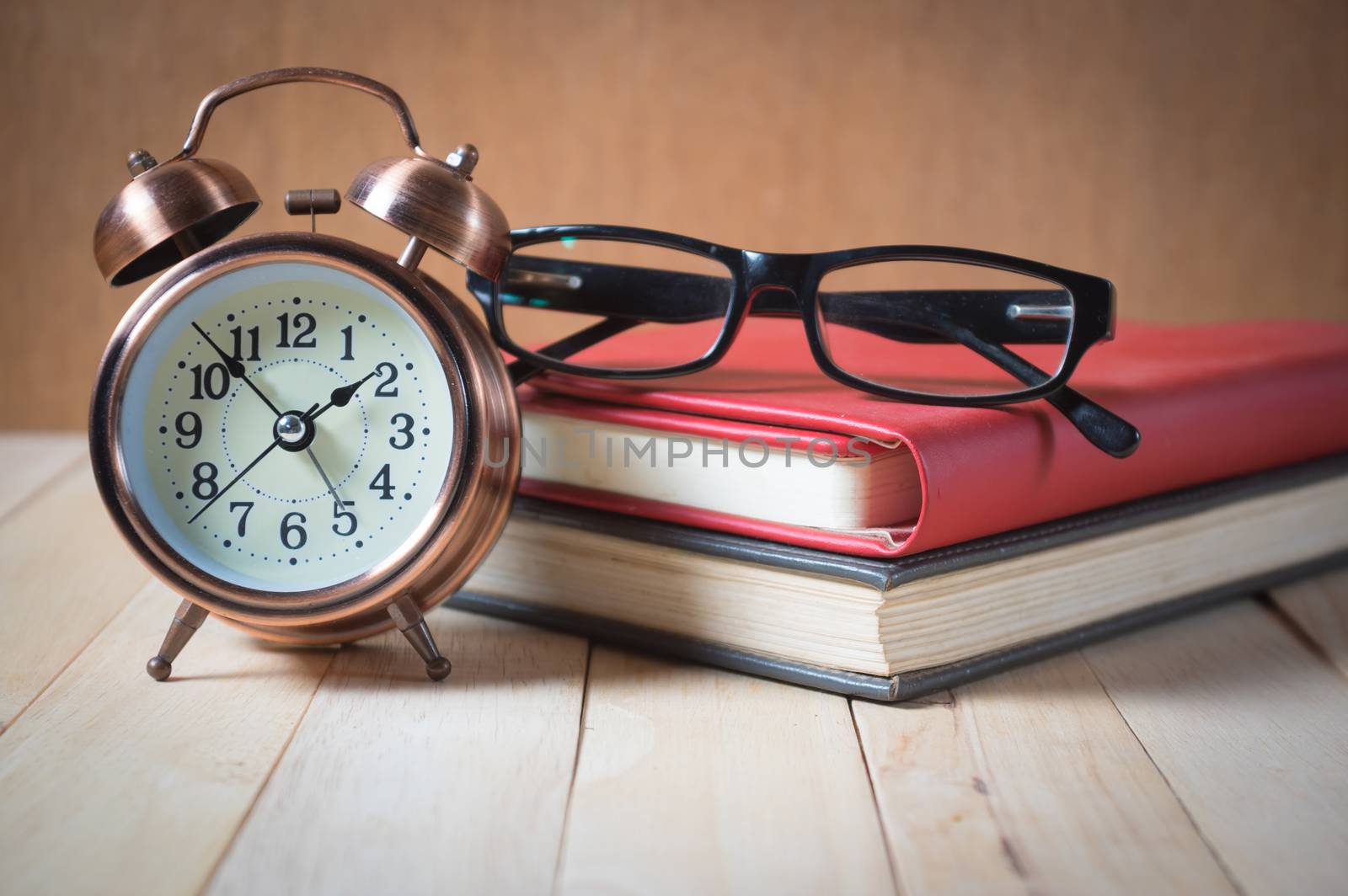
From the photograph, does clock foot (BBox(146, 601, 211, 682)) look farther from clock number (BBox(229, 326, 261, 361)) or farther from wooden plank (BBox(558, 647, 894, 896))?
wooden plank (BBox(558, 647, 894, 896))

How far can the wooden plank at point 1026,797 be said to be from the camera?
2.37 ft

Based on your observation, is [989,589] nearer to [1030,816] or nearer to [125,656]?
[1030,816]

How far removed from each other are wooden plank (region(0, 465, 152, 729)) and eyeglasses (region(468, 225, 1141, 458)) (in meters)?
0.46

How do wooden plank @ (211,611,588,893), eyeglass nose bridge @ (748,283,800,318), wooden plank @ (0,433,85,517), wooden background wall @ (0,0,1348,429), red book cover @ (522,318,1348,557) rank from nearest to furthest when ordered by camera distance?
wooden plank @ (211,611,588,893) → red book cover @ (522,318,1348,557) → eyeglass nose bridge @ (748,283,800,318) → wooden plank @ (0,433,85,517) → wooden background wall @ (0,0,1348,429)

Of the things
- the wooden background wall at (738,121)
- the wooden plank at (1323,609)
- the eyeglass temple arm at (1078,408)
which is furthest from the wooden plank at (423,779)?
the wooden background wall at (738,121)

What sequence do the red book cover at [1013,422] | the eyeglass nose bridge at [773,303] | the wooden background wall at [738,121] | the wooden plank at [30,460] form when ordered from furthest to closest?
1. the wooden background wall at [738,121]
2. the wooden plank at [30,460]
3. the eyeglass nose bridge at [773,303]
4. the red book cover at [1013,422]

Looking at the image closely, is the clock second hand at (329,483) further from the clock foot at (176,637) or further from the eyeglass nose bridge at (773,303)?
the eyeglass nose bridge at (773,303)

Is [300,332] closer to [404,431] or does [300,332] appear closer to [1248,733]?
[404,431]

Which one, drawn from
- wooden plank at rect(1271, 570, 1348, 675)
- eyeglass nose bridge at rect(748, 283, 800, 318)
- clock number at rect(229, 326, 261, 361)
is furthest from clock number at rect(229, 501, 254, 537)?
wooden plank at rect(1271, 570, 1348, 675)

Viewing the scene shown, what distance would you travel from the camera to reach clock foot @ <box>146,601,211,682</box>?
0.98 metres

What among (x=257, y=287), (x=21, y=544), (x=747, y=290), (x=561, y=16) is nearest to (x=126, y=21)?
(x=561, y=16)

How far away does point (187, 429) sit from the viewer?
1.01m

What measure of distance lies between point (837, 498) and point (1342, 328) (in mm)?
908

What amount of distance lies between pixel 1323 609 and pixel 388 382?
920 mm
